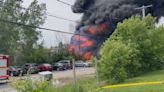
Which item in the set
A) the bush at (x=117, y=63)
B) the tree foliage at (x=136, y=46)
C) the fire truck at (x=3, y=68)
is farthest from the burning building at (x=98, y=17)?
the fire truck at (x=3, y=68)

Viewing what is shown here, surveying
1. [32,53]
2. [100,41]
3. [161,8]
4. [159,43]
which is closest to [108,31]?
[100,41]

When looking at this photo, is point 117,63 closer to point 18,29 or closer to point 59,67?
point 59,67

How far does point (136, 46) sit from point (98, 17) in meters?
40.0

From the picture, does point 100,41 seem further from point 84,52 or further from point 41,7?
point 41,7

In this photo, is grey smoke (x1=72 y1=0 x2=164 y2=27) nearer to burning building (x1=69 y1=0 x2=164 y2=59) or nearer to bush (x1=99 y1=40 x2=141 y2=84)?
burning building (x1=69 y1=0 x2=164 y2=59)

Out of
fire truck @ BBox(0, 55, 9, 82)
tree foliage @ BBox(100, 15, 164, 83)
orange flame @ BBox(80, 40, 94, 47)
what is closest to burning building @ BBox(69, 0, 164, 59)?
orange flame @ BBox(80, 40, 94, 47)

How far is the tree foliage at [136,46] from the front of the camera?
2808cm

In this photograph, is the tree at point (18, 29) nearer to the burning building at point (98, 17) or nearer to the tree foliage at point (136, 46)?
the burning building at point (98, 17)

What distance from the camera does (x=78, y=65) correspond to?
7369 centimetres

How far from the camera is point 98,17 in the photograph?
72.2 m

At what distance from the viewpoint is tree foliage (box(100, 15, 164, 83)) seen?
28078 millimetres

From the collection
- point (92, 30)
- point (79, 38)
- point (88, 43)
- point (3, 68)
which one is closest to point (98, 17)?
point (92, 30)

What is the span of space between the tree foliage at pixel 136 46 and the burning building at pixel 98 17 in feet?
107

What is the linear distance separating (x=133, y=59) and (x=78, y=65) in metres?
43.6
